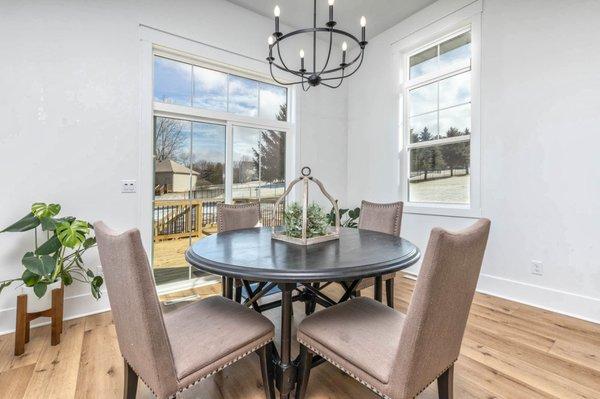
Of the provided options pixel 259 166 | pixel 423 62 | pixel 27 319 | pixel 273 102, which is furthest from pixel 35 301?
pixel 423 62

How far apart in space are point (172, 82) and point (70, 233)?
1.87 metres

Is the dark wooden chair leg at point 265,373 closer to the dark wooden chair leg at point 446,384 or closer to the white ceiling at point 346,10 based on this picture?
the dark wooden chair leg at point 446,384

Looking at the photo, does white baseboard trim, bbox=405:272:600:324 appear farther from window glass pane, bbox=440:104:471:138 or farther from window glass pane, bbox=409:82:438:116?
window glass pane, bbox=409:82:438:116

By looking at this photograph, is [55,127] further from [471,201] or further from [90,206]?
[471,201]

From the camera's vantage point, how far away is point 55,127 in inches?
94.1

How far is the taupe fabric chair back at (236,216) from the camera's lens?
2.41 metres

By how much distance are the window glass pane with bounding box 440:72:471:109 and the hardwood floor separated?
2.31 metres

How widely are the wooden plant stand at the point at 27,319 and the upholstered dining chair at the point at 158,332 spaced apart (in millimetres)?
1246

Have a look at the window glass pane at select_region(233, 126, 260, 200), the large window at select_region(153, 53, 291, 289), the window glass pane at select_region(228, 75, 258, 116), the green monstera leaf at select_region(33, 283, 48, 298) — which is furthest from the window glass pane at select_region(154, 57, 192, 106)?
the green monstera leaf at select_region(33, 283, 48, 298)

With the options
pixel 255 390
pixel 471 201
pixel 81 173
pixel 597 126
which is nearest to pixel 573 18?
pixel 597 126

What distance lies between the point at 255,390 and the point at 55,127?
8.49 ft

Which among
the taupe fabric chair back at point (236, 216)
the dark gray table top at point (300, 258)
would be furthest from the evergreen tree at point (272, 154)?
the dark gray table top at point (300, 258)

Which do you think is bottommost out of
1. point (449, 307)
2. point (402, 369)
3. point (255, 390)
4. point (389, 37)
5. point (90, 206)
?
point (255, 390)

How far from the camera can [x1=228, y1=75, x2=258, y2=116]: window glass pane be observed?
3459 mm
